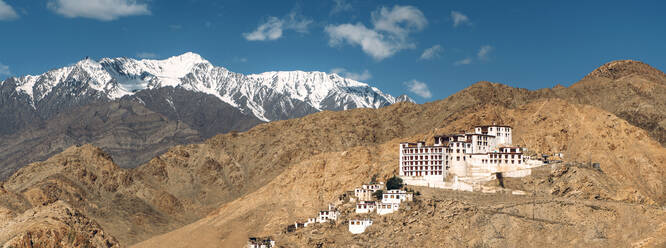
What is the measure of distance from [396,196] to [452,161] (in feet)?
58.9

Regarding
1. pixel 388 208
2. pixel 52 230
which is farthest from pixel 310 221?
pixel 52 230

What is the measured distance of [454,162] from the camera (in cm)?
17100

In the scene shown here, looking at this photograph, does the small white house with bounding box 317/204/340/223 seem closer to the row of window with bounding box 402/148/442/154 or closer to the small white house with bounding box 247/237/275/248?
the small white house with bounding box 247/237/275/248

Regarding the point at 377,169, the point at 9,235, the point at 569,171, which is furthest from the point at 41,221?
the point at 569,171

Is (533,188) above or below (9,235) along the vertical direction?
above

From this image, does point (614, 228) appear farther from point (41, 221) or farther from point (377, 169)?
point (41, 221)

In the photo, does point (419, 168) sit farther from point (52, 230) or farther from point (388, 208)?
point (52, 230)

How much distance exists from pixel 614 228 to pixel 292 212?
7682 centimetres

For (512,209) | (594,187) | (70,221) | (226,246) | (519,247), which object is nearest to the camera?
(519,247)

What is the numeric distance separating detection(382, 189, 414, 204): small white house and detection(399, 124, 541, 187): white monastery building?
1022cm

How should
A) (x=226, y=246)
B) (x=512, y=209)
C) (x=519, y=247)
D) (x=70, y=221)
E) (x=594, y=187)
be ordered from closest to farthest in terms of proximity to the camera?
(x=519, y=247) < (x=512, y=209) < (x=594, y=187) < (x=70, y=221) < (x=226, y=246)

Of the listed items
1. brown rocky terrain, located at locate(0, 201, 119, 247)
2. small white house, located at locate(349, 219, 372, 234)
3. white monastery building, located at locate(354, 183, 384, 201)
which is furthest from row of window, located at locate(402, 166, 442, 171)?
brown rocky terrain, located at locate(0, 201, 119, 247)

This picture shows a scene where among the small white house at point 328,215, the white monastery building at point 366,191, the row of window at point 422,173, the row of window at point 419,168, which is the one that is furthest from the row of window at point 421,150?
the small white house at point 328,215

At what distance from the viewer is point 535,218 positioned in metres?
144
